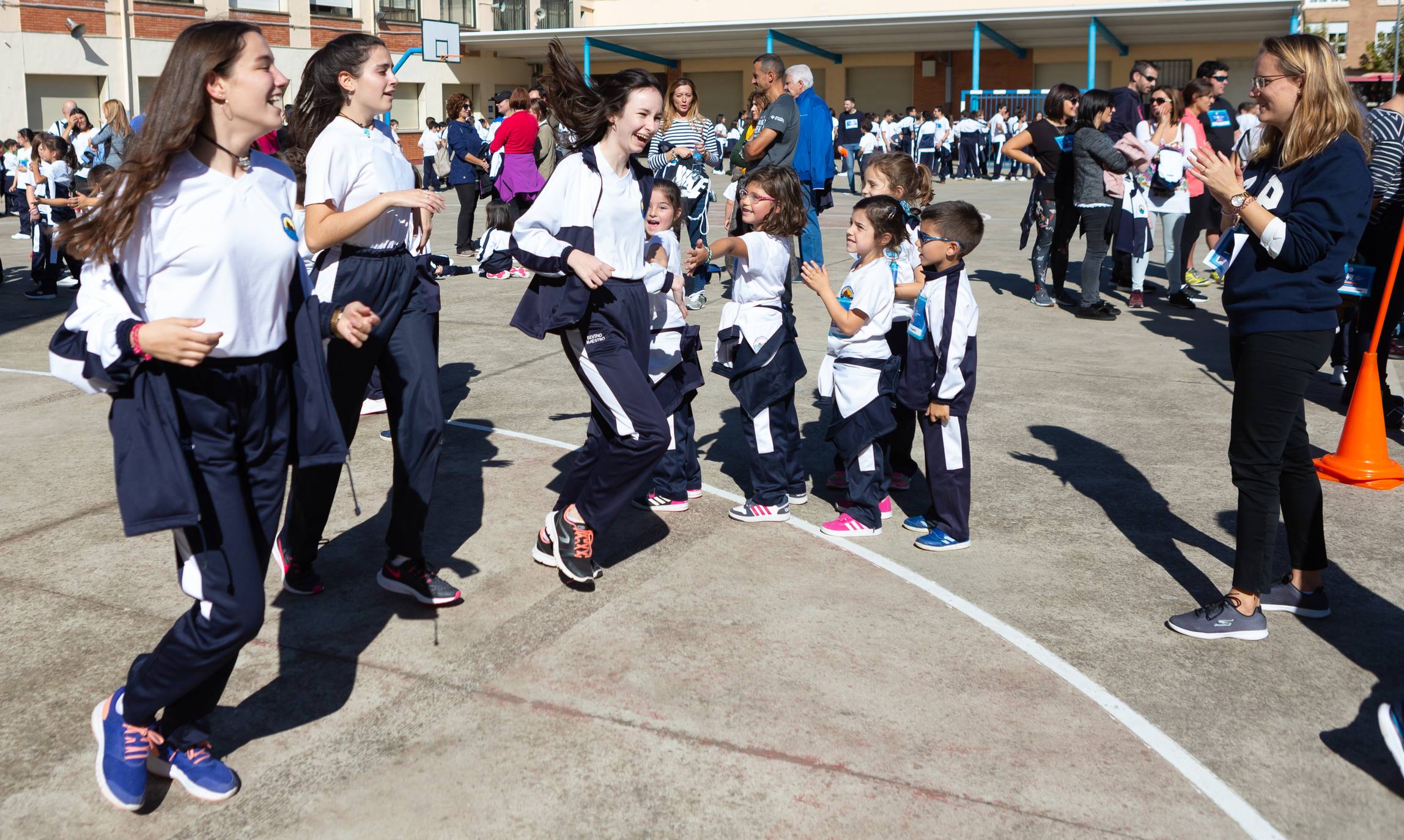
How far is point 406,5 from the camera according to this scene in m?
41.1

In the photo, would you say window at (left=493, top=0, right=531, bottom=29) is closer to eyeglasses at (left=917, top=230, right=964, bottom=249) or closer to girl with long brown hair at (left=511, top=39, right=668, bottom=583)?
eyeglasses at (left=917, top=230, right=964, bottom=249)

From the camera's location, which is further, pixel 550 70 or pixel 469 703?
pixel 550 70

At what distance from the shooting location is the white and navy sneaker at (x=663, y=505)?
563cm

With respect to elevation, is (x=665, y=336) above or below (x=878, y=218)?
below

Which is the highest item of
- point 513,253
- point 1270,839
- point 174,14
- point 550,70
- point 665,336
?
point 174,14

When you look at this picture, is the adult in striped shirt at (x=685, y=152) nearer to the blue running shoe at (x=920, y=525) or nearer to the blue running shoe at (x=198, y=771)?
the blue running shoe at (x=920, y=525)

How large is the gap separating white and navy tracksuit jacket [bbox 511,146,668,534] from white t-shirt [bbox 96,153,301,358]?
1.34 m

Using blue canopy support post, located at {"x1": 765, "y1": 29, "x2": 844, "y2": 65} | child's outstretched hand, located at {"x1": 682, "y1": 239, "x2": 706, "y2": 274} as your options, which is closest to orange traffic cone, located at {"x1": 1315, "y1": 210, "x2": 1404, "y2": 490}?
child's outstretched hand, located at {"x1": 682, "y1": 239, "x2": 706, "y2": 274}

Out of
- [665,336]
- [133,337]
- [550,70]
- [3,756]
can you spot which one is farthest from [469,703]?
[550,70]

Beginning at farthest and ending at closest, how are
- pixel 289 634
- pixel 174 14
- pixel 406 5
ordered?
pixel 406 5 < pixel 174 14 < pixel 289 634

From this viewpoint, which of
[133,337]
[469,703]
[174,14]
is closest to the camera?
[133,337]

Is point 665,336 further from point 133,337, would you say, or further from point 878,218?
point 133,337

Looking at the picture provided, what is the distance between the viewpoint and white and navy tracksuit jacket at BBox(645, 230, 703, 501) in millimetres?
5105

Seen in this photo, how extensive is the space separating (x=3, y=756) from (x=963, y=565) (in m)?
3.48
